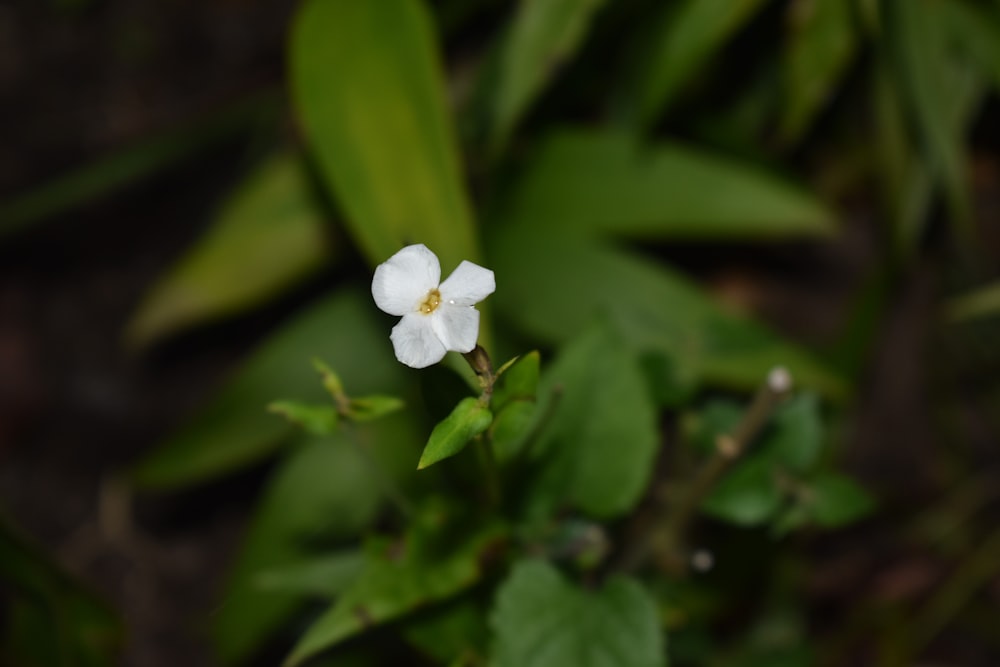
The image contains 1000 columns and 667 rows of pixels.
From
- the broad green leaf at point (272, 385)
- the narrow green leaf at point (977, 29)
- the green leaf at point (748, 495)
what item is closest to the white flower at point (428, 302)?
the green leaf at point (748, 495)

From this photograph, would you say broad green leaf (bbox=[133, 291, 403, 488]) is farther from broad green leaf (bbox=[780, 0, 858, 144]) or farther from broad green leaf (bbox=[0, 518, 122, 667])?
broad green leaf (bbox=[780, 0, 858, 144])

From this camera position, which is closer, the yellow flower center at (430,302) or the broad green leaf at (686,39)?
the yellow flower center at (430,302)

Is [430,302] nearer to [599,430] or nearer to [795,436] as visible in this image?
[599,430]

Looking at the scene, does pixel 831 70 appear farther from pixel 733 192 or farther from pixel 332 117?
pixel 332 117

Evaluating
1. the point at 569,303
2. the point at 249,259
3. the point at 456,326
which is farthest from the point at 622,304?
the point at 456,326

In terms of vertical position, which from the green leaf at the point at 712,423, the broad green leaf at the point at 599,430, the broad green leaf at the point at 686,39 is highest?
the broad green leaf at the point at 686,39

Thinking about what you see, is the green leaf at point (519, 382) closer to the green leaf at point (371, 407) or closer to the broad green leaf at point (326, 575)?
the green leaf at point (371, 407)

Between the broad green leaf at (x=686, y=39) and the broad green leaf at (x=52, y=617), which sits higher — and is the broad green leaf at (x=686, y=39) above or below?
above
